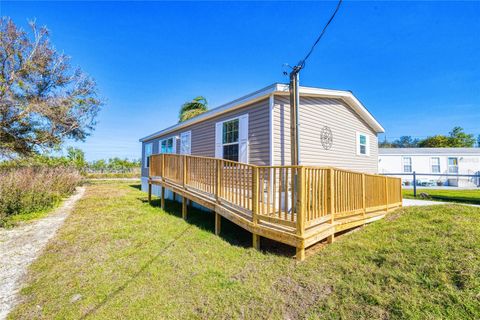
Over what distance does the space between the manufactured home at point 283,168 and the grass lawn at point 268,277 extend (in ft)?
1.66

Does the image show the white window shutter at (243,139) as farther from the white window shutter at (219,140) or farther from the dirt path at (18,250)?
the dirt path at (18,250)

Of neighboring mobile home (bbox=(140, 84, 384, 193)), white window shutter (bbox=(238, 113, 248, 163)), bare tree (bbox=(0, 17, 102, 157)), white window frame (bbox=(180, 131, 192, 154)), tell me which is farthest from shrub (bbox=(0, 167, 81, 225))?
white window shutter (bbox=(238, 113, 248, 163))

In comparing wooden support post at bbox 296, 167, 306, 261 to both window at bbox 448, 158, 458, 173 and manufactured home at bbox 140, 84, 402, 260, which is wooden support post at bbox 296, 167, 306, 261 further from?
window at bbox 448, 158, 458, 173

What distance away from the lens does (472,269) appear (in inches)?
98.0

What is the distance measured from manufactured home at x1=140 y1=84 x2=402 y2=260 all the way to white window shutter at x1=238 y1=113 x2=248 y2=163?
30mm

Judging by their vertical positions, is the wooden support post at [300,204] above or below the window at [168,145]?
below

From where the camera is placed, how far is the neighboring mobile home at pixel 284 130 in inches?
228

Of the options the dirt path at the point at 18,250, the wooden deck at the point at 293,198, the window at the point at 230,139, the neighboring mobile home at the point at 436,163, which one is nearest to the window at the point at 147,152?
the dirt path at the point at 18,250

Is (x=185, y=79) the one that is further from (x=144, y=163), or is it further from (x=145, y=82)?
(x=144, y=163)

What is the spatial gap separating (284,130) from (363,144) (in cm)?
514

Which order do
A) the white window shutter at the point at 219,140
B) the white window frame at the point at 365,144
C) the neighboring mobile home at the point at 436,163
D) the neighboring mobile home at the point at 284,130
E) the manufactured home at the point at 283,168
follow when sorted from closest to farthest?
1. the manufactured home at the point at 283,168
2. the neighboring mobile home at the point at 284,130
3. the white window shutter at the point at 219,140
4. the white window frame at the point at 365,144
5. the neighboring mobile home at the point at 436,163

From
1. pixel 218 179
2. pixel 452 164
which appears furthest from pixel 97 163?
pixel 452 164

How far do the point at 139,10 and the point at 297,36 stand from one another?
6.21 m

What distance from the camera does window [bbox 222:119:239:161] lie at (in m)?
6.96
